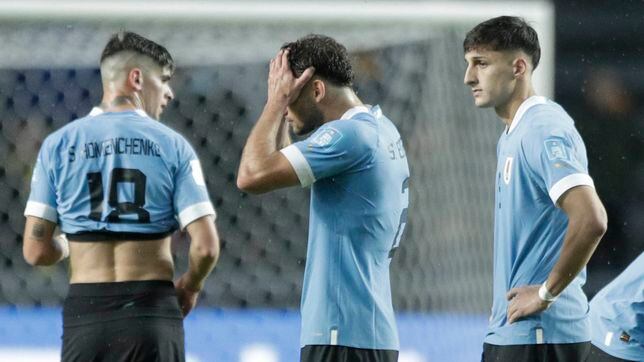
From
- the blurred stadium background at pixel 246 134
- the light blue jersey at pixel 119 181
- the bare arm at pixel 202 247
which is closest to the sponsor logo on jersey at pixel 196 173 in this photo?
the light blue jersey at pixel 119 181

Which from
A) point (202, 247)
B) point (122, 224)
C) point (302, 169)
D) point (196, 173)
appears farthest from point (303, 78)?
point (122, 224)

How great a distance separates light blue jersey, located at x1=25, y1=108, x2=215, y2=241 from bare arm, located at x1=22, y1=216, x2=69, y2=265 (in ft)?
0.11

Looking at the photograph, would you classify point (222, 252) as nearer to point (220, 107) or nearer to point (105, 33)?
point (220, 107)

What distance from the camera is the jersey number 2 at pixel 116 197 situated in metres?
3.91

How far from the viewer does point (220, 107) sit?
20.4ft

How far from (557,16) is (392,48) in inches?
166

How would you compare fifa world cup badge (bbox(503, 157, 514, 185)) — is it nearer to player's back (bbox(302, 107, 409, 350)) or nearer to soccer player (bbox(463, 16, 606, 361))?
soccer player (bbox(463, 16, 606, 361))

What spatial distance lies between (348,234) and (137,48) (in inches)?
42.8

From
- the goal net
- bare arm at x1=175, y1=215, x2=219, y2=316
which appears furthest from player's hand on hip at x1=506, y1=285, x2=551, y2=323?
the goal net

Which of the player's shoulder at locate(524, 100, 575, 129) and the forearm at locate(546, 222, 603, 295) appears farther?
the player's shoulder at locate(524, 100, 575, 129)

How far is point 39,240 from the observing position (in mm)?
4043

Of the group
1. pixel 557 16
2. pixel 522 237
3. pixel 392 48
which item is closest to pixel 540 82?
pixel 392 48

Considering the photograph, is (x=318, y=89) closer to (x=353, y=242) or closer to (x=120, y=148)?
(x=353, y=242)

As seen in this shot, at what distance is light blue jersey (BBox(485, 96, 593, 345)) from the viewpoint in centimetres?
353
